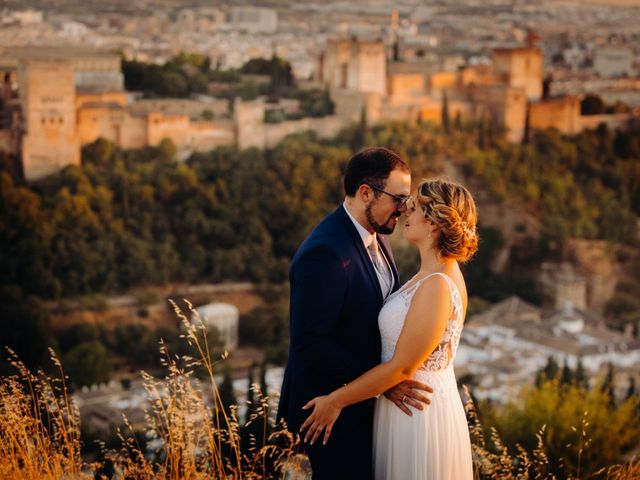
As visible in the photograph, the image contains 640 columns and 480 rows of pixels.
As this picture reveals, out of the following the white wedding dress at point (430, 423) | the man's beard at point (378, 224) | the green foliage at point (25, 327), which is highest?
the man's beard at point (378, 224)

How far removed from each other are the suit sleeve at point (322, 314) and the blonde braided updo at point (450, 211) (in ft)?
0.77

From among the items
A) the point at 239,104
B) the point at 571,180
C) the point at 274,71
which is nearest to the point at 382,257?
the point at 239,104

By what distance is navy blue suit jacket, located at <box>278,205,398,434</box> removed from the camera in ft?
8.84

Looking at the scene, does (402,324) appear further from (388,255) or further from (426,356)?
(388,255)

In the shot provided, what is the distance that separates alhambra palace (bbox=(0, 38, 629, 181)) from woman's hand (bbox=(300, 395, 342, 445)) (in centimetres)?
1466

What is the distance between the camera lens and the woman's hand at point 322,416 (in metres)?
2.71

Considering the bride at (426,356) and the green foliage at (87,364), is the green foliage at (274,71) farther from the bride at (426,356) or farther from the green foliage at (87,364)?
the bride at (426,356)

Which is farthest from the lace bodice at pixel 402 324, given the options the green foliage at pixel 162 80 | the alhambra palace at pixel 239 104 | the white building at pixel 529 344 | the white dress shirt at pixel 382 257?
the green foliage at pixel 162 80

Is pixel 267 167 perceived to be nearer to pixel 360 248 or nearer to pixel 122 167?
pixel 122 167

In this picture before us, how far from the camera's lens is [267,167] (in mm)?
18734

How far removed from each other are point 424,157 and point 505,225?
183 cm

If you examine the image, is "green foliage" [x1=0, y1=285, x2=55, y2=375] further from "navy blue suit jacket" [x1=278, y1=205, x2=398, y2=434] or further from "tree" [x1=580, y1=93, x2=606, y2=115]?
"tree" [x1=580, y1=93, x2=606, y2=115]

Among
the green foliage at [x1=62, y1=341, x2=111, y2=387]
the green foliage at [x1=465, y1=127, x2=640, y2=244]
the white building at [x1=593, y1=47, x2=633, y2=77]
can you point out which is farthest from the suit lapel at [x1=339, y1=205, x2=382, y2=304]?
the white building at [x1=593, y1=47, x2=633, y2=77]

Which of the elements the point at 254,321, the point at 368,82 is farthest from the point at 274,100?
the point at 254,321
